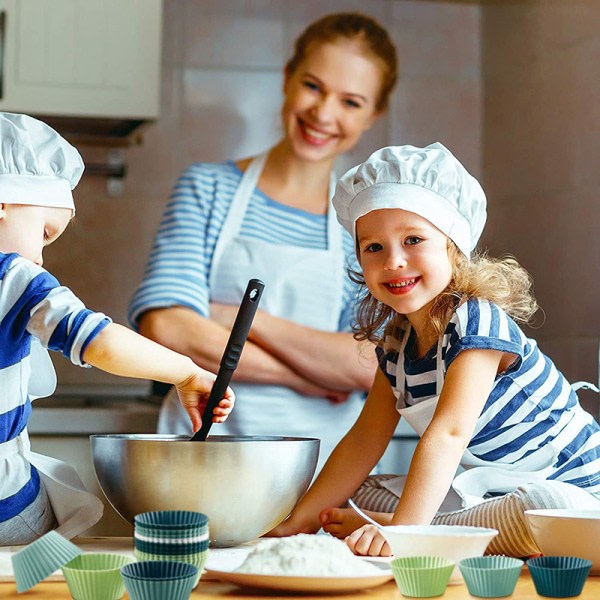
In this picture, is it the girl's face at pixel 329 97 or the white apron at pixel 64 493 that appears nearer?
the white apron at pixel 64 493

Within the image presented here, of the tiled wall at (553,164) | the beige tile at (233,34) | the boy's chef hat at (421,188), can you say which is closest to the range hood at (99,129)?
the beige tile at (233,34)

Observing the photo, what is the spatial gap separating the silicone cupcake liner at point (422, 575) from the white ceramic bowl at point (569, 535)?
6.0 inches

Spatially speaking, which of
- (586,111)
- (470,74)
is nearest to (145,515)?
(586,111)

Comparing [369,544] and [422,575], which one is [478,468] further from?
[422,575]

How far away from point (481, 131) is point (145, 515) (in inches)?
76.6

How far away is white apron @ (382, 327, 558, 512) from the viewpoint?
1.26m

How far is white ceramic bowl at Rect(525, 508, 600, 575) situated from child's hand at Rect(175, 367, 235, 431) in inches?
12.9

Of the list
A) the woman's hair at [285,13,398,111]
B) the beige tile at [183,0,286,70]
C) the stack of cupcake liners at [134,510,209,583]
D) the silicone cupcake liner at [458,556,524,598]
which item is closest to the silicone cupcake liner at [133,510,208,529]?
the stack of cupcake liners at [134,510,209,583]

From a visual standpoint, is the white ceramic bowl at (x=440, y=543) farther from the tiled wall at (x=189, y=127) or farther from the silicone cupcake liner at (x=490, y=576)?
the tiled wall at (x=189, y=127)

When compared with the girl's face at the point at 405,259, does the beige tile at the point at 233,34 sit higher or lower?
higher

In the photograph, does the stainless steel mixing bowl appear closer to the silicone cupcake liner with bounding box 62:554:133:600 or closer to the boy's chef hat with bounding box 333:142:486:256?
the silicone cupcake liner with bounding box 62:554:133:600

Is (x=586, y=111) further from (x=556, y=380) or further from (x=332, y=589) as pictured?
(x=332, y=589)

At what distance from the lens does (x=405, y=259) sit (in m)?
1.25

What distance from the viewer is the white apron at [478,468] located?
126 cm
